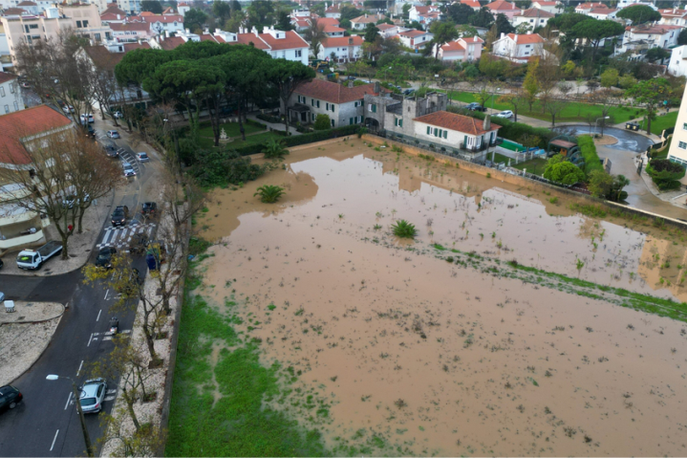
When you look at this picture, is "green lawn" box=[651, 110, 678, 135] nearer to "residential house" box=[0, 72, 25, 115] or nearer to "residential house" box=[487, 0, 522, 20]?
"residential house" box=[0, 72, 25, 115]

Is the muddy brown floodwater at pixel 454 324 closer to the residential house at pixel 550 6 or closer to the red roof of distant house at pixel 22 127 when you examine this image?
the red roof of distant house at pixel 22 127

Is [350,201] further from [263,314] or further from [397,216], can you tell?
[263,314]

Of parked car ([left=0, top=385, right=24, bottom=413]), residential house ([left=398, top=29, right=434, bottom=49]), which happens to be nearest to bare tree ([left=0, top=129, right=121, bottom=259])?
parked car ([left=0, top=385, right=24, bottom=413])

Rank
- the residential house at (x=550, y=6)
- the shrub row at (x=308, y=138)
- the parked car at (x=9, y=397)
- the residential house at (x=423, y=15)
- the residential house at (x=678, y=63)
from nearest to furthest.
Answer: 1. the parked car at (x=9, y=397)
2. the shrub row at (x=308, y=138)
3. the residential house at (x=678, y=63)
4. the residential house at (x=550, y=6)
5. the residential house at (x=423, y=15)

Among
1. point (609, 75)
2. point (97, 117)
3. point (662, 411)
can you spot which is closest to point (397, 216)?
point (662, 411)

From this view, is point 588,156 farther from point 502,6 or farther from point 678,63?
point 502,6

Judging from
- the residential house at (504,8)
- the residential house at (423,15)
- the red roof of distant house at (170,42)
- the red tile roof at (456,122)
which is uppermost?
the residential house at (504,8)

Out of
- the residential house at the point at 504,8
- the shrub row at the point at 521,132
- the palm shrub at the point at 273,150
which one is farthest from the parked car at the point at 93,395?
the residential house at the point at 504,8
